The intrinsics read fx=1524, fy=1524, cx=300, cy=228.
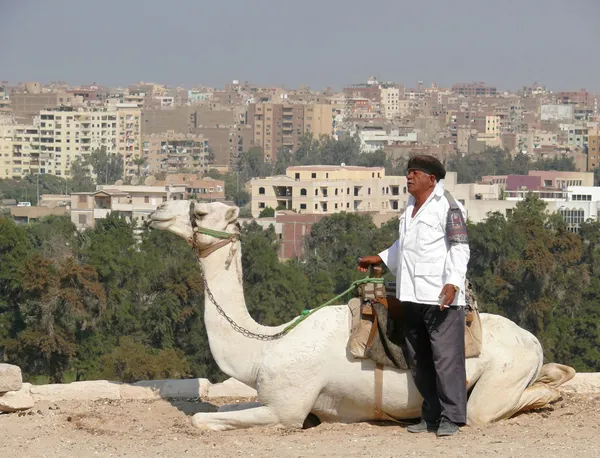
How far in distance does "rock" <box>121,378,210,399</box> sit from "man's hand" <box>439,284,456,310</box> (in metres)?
2.42

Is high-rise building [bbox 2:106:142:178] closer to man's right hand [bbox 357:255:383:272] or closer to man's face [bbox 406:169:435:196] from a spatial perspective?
man's right hand [bbox 357:255:383:272]

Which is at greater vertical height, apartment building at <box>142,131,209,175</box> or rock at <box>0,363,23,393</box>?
rock at <box>0,363,23,393</box>

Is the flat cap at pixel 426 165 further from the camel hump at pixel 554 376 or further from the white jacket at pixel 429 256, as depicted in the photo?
the camel hump at pixel 554 376

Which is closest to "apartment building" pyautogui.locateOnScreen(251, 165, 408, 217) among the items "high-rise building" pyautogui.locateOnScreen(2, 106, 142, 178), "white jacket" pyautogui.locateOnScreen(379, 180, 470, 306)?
"high-rise building" pyautogui.locateOnScreen(2, 106, 142, 178)

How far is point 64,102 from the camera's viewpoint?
19262cm

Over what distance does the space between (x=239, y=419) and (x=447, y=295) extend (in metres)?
1.37

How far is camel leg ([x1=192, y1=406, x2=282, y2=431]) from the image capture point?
8047 mm

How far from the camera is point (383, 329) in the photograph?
7883mm

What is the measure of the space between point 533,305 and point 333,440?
109 ft

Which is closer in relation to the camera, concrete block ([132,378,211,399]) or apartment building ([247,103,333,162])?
concrete block ([132,378,211,399])

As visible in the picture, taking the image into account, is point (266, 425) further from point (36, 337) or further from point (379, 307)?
point (36, 337)

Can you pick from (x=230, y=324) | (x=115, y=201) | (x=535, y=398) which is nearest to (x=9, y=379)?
(x=230, y=324)

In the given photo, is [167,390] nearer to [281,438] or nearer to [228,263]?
[228,263]

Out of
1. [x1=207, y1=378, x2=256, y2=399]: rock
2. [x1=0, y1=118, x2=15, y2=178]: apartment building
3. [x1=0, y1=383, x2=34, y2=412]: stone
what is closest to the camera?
[x1=0, y1=383, x2=34, y2=412]: stone
